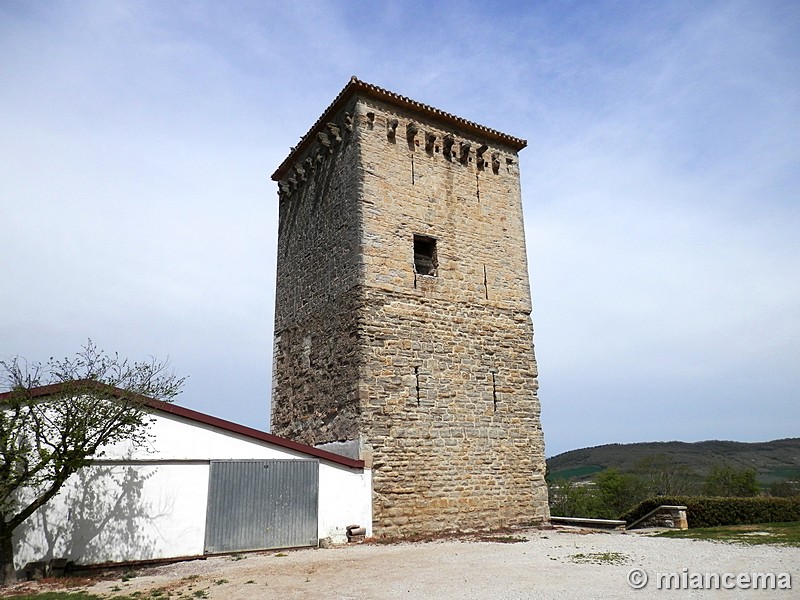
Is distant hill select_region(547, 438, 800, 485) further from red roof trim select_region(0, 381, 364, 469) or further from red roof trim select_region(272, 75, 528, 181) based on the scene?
red roof trim select_region(0, 381, 364, 469)

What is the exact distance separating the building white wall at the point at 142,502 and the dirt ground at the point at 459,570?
0.59m

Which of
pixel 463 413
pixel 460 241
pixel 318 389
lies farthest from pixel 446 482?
pixel 460 241

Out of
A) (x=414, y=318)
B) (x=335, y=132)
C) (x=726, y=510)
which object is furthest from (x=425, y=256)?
(x=726, y=510)

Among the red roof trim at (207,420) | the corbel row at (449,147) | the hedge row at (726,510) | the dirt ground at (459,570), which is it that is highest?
the corbel row at (449,147)

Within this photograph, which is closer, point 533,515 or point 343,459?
point 343,459

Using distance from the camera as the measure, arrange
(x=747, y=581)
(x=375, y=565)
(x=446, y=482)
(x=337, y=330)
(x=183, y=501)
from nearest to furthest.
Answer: (x=747, y=581)
(x=375, y=565)
(x=183, y=501)
(x=446, y=482)
(x=337, y=330)

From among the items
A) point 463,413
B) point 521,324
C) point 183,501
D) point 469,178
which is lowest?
point 183,501

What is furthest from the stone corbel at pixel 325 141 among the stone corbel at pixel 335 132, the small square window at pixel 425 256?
the small square window at pixel 425 256

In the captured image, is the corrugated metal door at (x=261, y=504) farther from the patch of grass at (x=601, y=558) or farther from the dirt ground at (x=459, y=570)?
the patch of grass at (x=601, y=558)

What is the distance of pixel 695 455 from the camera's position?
51812 millimetres

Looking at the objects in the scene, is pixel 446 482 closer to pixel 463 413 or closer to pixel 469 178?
pixel 463 413

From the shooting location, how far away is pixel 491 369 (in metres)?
12.0

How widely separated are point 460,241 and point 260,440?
6102 millimetres

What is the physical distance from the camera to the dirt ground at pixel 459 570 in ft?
18.1
